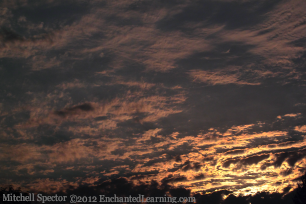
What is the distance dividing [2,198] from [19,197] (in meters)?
2.70

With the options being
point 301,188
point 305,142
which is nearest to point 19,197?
point 305,142

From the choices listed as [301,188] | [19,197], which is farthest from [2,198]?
[301,188]

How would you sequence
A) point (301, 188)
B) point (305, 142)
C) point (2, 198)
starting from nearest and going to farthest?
1. point (305, 142)
2. point (2, 198)
3. point (301, 188)

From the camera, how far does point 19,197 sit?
39.2 meters

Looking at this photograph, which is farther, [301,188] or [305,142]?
[301,188]

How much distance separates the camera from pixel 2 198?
122 feet

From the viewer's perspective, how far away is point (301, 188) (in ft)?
210

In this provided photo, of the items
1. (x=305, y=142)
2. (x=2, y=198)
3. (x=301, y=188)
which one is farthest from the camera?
(x=301, y=188)

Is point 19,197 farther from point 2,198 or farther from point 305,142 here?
point 305,142

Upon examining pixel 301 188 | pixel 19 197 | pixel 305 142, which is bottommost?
pixel 301 188

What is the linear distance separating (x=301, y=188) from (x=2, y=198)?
250 feet

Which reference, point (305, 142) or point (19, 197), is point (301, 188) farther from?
point (19, 197)

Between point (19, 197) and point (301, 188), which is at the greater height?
point (19, 197)

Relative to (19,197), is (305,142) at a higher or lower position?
higher
